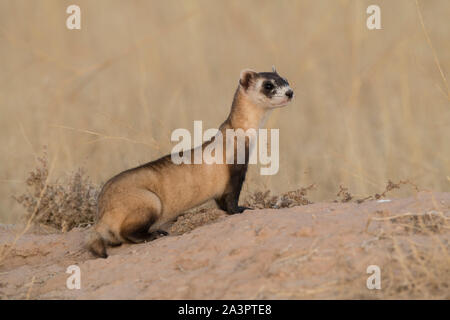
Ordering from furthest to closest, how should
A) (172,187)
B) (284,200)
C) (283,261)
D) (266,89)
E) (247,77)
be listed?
(247,77), (266,89), (284,200), (172,187), (283,261)

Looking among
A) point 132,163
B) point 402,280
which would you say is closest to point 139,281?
point 402,280

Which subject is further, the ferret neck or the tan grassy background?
the tan grassy background

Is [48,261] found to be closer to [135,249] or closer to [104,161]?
[135,249]

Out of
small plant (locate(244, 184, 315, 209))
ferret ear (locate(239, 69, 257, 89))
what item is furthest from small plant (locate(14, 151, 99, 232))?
ferret ear (locate(239, 69, 257, 89))

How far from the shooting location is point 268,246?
14.8 feet

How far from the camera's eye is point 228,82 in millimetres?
13195

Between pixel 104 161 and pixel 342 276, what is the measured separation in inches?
255

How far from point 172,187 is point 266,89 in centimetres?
136

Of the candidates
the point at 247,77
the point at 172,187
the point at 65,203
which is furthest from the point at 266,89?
the point at 65,203

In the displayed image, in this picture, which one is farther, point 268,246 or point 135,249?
point 135,249

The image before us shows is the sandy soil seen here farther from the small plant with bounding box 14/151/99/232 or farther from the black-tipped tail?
the small plant with bounding box 14/151/99/232

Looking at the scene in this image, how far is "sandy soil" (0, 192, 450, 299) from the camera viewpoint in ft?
13.0

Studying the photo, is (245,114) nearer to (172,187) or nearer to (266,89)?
(266,89)

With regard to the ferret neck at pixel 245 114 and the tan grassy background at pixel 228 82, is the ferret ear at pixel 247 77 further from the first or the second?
the tan grassy background at pixel 228 82
